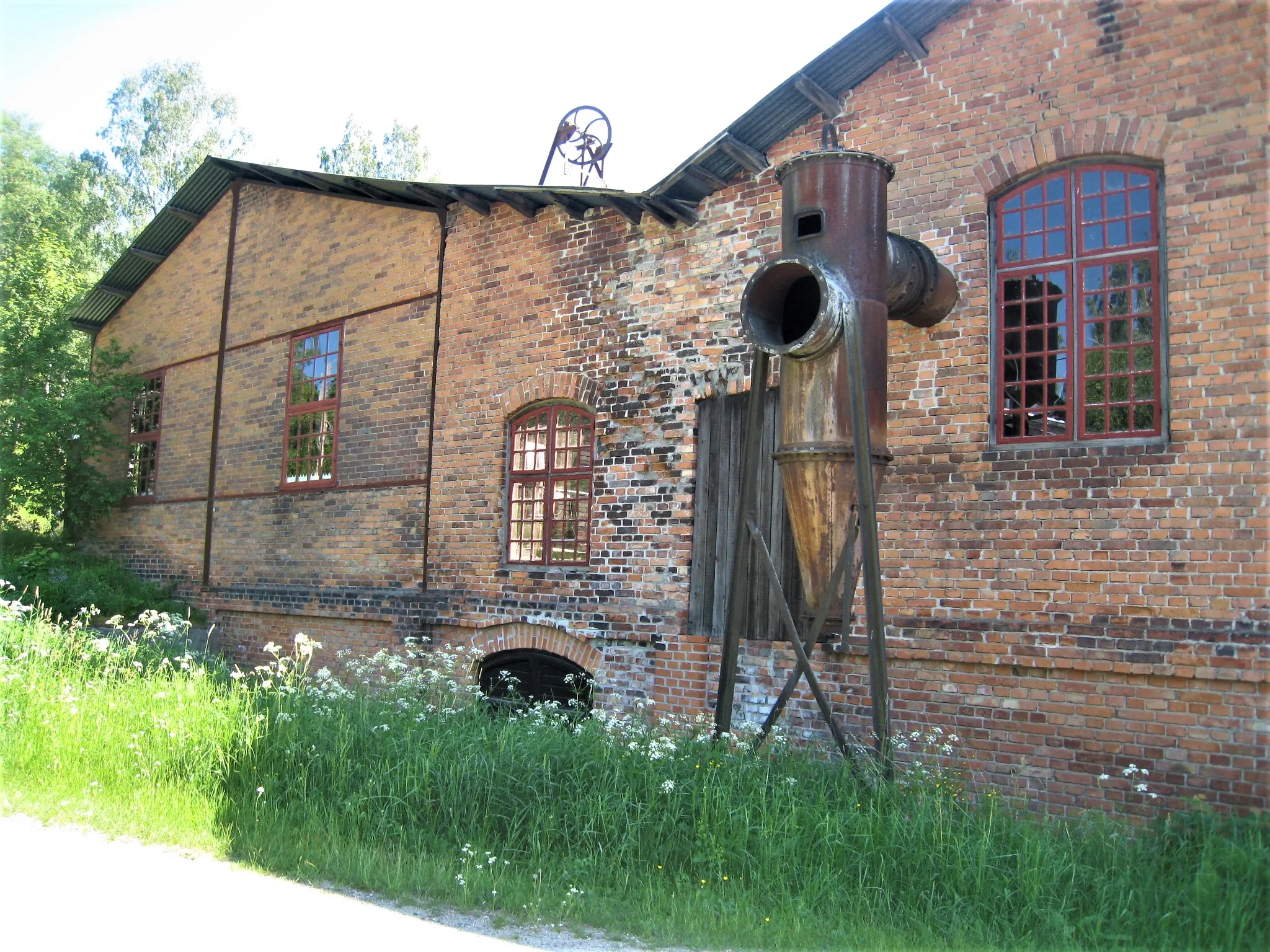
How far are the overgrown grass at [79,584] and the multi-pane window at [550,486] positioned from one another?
6091 millimetres

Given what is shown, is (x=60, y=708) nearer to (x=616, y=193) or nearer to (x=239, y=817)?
(x=239, y=817)

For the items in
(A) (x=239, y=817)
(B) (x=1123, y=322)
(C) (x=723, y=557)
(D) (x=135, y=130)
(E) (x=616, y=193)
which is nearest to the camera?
A: (A) (x=239, y=817)

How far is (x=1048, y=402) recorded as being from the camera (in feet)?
21.3

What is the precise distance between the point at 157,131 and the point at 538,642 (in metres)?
23.3

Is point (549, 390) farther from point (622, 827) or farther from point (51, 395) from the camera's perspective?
point (51, 395)

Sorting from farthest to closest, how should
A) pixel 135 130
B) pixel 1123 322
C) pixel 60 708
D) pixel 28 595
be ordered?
1. pixel 135 130
2. pixel 28 595
3. pixel 60 708
4. pixel 1123 322

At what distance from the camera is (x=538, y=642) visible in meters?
9.20

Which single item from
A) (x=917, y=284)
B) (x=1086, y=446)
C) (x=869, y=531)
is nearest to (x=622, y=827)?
(x=869, y=531)

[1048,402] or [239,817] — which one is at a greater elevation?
[1048,402]

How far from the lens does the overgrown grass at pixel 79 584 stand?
13031 millimetres

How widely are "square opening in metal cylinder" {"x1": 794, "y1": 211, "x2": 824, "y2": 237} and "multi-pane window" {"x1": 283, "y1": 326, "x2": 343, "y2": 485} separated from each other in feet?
24.1

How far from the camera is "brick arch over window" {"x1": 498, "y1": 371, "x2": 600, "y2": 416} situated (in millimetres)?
9148

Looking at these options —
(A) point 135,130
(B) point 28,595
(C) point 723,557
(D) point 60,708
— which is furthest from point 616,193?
(A) point 135,130

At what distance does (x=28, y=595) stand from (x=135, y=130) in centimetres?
1757
